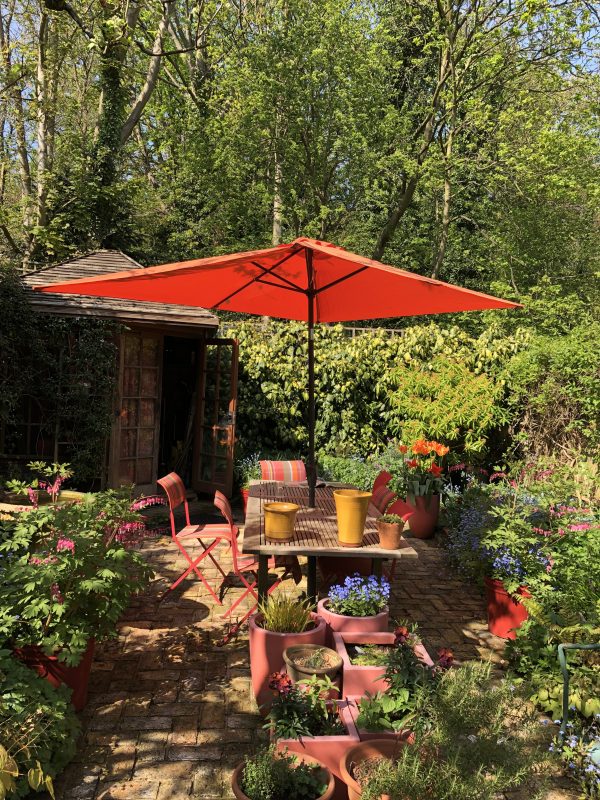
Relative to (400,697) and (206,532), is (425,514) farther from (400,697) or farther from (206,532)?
(400,697)

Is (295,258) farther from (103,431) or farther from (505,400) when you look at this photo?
(505,400)

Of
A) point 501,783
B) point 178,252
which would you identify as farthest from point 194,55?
point 501,783

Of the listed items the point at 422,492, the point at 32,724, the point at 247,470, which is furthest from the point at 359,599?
the point at 247,470

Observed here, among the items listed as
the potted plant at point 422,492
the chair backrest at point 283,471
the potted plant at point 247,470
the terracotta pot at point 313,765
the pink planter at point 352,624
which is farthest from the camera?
the potted plant at point 247,470

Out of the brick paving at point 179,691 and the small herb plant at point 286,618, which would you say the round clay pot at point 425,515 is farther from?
the small herb plant at point 286,618

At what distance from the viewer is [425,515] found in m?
6.82

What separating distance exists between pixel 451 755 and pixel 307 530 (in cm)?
200

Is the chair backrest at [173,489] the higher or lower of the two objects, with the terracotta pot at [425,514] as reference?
higher

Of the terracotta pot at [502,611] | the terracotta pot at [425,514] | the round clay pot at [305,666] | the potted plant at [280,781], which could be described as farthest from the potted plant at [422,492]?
the potted plant at [280,781]

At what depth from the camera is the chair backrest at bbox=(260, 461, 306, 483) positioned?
575cm

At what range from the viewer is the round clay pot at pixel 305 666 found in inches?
105

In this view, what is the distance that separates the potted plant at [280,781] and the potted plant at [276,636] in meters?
0.85

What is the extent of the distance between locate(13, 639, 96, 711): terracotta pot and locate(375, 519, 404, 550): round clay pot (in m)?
1.73

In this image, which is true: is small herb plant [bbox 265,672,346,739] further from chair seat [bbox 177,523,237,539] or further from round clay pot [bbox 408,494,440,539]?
round clay pot [bbox 408,494,440,539]
